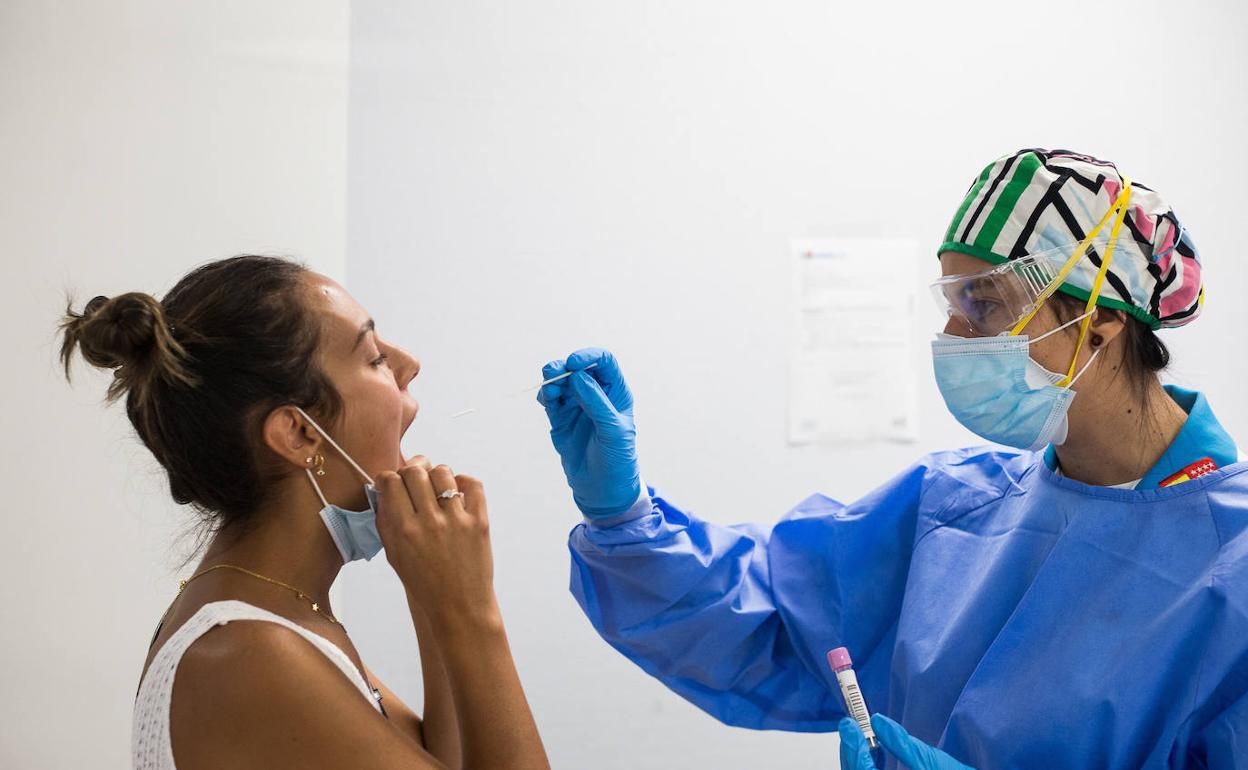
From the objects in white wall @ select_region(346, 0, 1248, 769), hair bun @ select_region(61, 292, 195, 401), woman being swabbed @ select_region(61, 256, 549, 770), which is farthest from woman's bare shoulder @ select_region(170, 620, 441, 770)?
white wall @ select_region(346, 0, 1248, 769)

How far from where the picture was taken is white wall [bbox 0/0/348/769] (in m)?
1.79

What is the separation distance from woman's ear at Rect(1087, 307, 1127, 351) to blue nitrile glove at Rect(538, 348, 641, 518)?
1.76 ft

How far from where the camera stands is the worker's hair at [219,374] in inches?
39.1

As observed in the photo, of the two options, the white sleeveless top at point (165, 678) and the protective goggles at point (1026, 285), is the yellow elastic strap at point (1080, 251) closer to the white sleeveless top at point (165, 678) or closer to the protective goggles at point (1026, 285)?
the protective goggles at point (1026, 285)

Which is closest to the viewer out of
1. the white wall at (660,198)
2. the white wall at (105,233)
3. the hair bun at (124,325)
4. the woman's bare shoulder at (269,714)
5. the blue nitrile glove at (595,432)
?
the woman's bare shoulder at (269,714)

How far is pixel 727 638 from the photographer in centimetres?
135

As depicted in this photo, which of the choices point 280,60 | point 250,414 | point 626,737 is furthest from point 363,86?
point 626,737

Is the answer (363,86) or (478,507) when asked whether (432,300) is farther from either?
(478,507)

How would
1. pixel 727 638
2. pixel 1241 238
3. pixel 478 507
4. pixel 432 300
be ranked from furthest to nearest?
pixel 1241 238 → pixel 432 300 → pixel 727 638 → pixel 478 507

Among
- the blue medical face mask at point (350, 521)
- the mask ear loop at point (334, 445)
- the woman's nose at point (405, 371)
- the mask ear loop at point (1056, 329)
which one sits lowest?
the blue medical face mask at point (350, 521)

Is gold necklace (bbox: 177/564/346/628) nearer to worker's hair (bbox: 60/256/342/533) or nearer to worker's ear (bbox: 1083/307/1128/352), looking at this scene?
worker's hair (bbox: 60/256/342/533)

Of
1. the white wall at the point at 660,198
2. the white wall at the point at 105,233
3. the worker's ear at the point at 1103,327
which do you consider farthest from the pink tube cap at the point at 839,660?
the white wall at the point at 105,233

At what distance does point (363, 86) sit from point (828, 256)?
99cm

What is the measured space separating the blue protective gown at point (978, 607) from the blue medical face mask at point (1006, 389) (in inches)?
3.2
